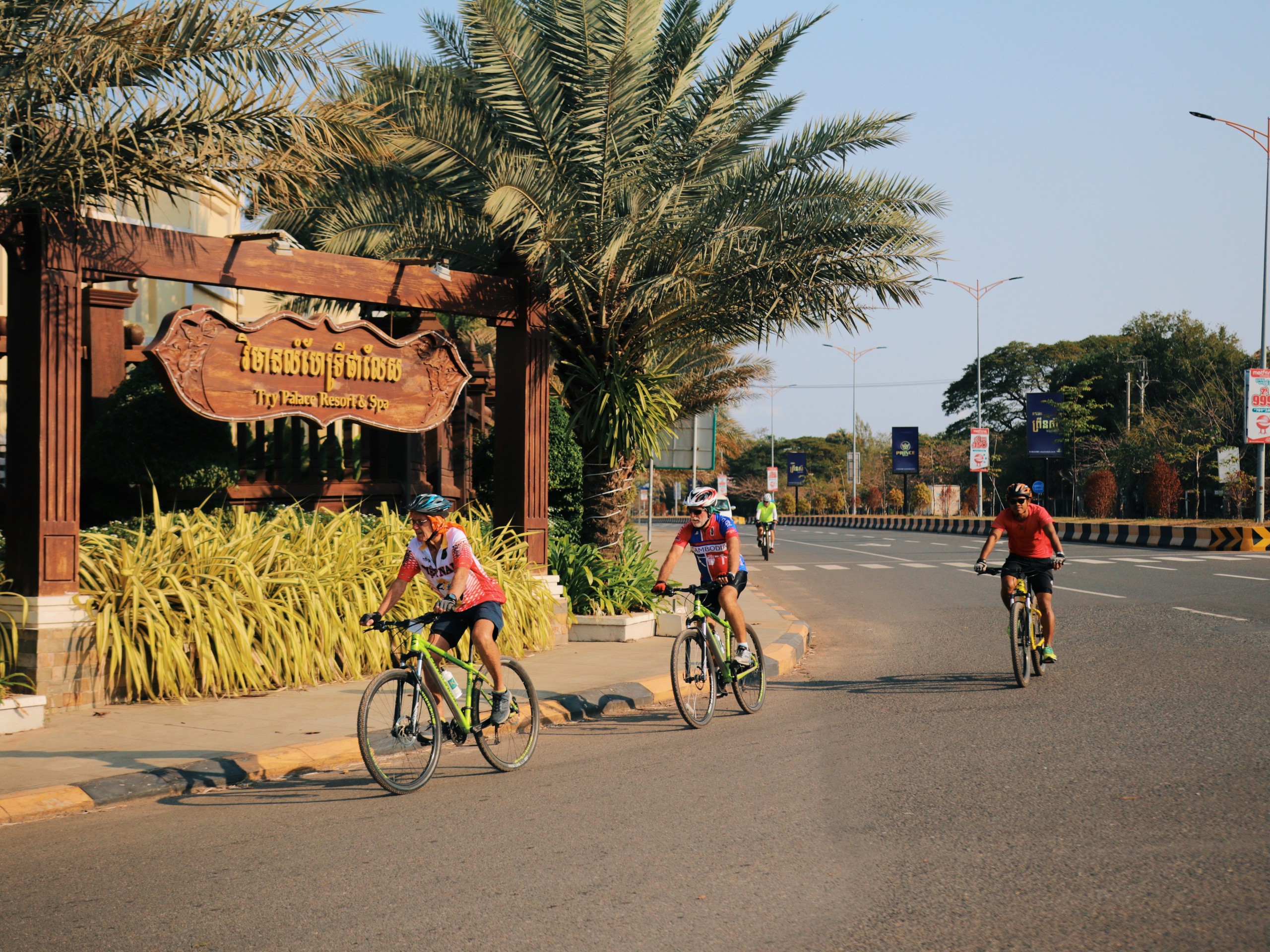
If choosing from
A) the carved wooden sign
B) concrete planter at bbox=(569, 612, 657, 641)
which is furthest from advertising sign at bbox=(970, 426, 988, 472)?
the carved wooden sign

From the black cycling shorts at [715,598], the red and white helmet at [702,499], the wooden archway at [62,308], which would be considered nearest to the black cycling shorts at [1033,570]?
the black cycling shorts at [715,598]

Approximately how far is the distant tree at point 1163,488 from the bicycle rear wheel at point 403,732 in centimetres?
4450

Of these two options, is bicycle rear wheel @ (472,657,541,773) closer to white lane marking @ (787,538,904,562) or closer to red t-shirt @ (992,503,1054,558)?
red t-shirt @ (992,503,1054,558)

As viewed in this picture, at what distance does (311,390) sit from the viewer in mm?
11258

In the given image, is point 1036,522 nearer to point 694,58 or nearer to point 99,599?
point 694,58

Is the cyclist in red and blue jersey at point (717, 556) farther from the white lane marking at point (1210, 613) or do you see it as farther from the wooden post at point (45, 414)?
the white lane marking at point (1210, 613)

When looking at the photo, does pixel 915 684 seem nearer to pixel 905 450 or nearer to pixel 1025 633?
pixel 1025 633

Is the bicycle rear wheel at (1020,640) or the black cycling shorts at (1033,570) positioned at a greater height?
the black cycling shorts at (1033,570)

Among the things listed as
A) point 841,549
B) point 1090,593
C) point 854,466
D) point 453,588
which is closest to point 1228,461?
→ point 841,549

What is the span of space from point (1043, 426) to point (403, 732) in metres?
41.3

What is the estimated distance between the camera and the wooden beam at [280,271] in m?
9.41

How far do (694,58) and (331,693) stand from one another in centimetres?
812

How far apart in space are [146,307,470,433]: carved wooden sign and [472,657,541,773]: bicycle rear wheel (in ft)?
14.2

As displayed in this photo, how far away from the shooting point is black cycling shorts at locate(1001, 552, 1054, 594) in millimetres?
10539
